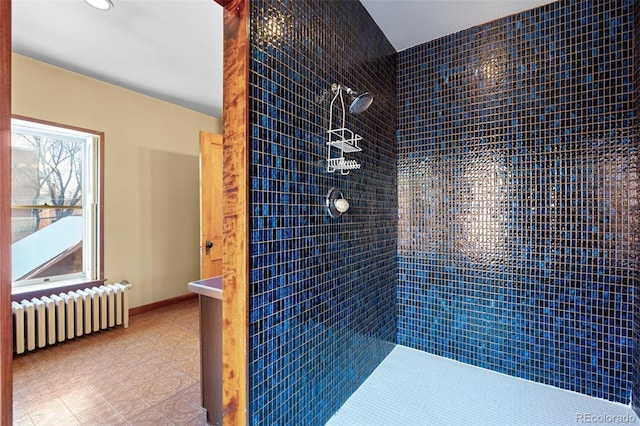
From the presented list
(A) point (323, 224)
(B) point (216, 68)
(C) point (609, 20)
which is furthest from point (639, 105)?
(B) point (216, 68)

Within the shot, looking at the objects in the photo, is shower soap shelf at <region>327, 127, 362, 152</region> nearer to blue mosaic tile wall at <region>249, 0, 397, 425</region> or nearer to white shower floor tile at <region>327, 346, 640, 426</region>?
blue mosaic tile wall at <region>249, 0, 397, 425</region>

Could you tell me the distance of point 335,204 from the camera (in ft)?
5.77

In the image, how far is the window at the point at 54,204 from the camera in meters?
2.83

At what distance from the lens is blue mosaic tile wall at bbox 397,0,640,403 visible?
199 cm

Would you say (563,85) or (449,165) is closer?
(563,85)

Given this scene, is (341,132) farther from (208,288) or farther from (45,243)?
(45,243)

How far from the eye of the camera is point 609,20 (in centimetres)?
200

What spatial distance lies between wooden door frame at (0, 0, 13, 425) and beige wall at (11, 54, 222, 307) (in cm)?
279

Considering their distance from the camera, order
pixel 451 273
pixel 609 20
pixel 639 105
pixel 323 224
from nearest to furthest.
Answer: pixel 323 224
pixel 639 105
pixel 609 20
pixel 451 273

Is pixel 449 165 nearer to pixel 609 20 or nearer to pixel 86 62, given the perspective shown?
pixel 609 20

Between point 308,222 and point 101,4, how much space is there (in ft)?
6.97

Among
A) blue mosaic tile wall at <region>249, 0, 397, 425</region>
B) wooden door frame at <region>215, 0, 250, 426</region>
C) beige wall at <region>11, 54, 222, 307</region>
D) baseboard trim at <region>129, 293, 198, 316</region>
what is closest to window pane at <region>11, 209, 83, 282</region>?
beige wall at <region>11, 54, 222, 307</region>

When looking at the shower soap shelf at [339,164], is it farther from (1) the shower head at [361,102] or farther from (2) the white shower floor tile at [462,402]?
(2) the white shower floor tile at [462,402]

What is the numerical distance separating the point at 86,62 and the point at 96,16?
90 cm
